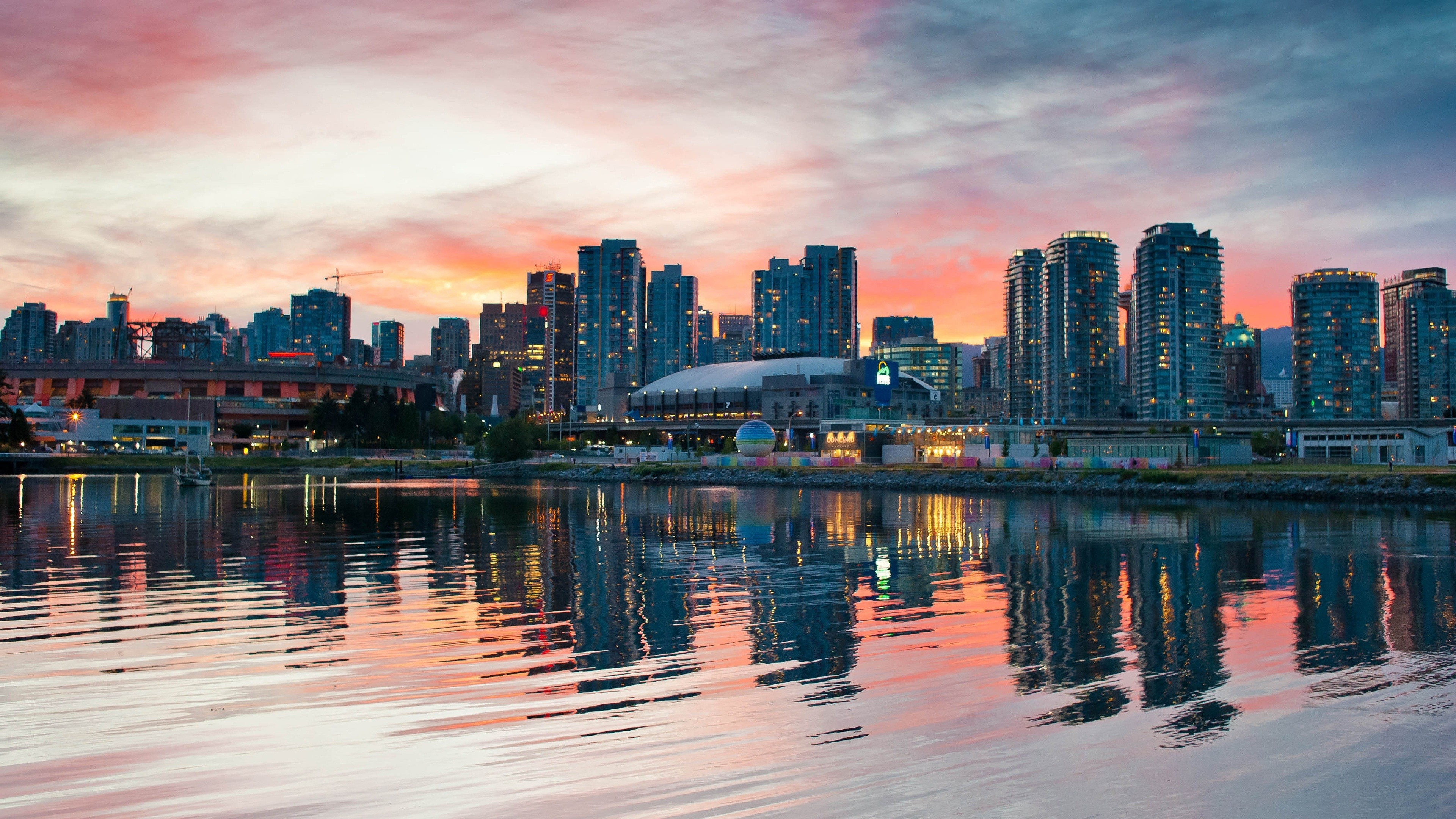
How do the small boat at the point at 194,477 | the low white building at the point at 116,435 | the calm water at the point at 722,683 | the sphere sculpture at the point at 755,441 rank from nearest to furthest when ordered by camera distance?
the calm water at the point at 722,683 → the small boat at the point at 194,477 → the sphere sculpture at the point at 755,441 → the low white building at the point at 116,435

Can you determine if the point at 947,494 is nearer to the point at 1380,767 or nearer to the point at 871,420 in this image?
the point at 1380,767

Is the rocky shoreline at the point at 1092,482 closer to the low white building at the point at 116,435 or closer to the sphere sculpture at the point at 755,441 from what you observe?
the sphere sculpture at the point at 755,441

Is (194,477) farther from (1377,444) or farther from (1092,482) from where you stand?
(1377,444)

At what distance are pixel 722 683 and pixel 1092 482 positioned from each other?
7741cm

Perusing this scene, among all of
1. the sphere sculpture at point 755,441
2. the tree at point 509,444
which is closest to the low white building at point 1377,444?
the sphere sculpture at point 755,441

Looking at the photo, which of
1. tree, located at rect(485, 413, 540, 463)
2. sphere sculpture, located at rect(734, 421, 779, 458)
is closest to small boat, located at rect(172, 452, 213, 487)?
tree, located at rect(485, 413, 540, 463)

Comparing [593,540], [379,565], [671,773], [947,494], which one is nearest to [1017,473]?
[947,494]

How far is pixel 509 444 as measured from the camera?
153m

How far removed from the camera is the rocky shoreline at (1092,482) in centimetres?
7275

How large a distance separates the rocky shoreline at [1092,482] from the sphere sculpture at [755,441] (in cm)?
1912

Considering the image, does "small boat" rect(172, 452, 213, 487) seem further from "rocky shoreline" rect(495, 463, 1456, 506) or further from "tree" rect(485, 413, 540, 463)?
"tree" rect(485, 413, 540, 463)

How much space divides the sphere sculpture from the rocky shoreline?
19.1 metres

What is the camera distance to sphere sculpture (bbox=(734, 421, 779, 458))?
146 metres

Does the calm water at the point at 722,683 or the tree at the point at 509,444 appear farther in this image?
the tree at the point at 509,444
